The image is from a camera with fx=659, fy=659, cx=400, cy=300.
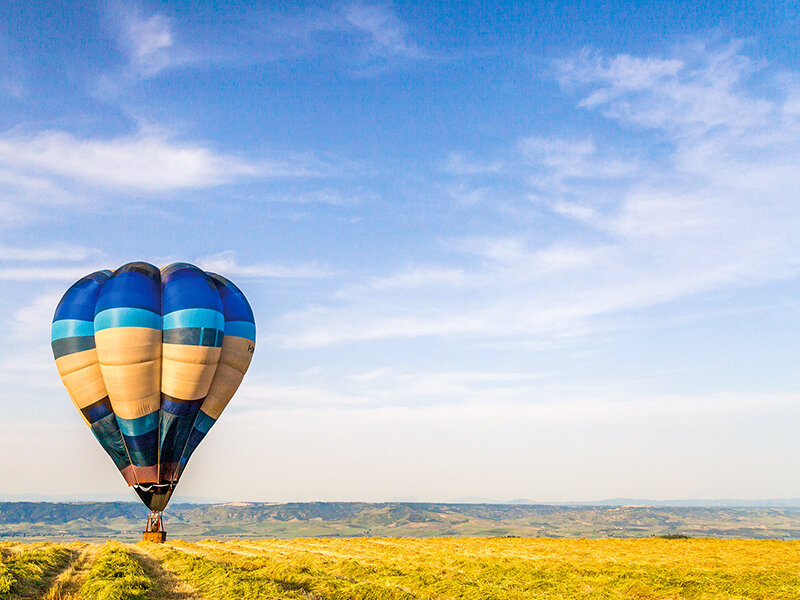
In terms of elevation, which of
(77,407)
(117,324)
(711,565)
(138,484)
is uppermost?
(117,324)

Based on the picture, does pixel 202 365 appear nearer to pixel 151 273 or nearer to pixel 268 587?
pixel 151 273

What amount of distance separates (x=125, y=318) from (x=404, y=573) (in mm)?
→ 23699

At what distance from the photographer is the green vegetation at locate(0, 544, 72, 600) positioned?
16.2 meters

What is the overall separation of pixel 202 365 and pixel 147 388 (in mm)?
3279

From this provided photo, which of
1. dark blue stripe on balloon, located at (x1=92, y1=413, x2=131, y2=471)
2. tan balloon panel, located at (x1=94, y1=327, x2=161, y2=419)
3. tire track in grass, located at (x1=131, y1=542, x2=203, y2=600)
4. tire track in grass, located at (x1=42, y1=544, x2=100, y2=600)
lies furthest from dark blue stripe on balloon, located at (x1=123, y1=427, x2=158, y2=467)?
tire track in grass, located at (x1=131, y1=542, x2=203, y2=600)

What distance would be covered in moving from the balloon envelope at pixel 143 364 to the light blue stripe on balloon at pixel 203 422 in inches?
3.0

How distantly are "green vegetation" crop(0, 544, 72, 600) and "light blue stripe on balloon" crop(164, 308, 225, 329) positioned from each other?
48.6 feet

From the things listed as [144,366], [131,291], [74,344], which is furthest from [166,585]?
[74,344]

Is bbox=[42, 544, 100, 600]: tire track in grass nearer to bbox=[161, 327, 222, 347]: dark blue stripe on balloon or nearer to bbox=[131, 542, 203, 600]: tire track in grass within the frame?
bbox=[131, 542, 203, 600]: tire track in grass

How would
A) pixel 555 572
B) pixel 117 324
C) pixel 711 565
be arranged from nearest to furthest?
pixel 555 572 < pixel 711 565 < pixel 117 324

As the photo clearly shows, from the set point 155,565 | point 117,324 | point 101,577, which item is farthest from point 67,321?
point 101,577

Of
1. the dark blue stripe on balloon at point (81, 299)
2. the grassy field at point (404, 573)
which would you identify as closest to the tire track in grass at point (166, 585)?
the grassy field at point (404, 573)

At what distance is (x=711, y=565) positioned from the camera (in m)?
25.2

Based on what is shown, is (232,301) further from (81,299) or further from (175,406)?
(81,299)
